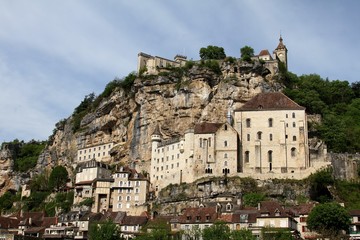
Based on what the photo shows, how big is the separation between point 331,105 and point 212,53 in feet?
84.9

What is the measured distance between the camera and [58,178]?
100375 mm

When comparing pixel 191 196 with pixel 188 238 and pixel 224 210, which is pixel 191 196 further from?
pixel 188 238

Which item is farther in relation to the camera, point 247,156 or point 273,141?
point 247,156

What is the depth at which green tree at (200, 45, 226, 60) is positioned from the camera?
10434 cm

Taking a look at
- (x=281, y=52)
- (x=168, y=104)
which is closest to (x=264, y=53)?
(x=281, y=52)

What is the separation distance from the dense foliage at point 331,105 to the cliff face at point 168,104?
19.7 feet

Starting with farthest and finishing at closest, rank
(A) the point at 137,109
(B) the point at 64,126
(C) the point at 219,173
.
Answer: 1. (B) the point at 64,126
2. (A) the point at 137,109
3. (C) the point at 219,173

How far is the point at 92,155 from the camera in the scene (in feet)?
339

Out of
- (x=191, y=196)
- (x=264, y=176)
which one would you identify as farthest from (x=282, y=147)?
(x=191, y=196)

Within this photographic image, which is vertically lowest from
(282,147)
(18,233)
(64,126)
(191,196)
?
(18,233)

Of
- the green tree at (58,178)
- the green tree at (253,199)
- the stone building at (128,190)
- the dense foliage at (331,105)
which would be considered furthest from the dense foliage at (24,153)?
the green tree at (253,199)

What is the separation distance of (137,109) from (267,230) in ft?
153

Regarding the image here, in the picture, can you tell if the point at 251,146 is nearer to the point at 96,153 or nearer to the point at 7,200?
the point at 96,153

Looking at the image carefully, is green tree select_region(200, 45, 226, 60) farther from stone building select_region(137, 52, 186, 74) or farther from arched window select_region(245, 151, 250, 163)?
arched window select_region(245, 151, 250, 163)
